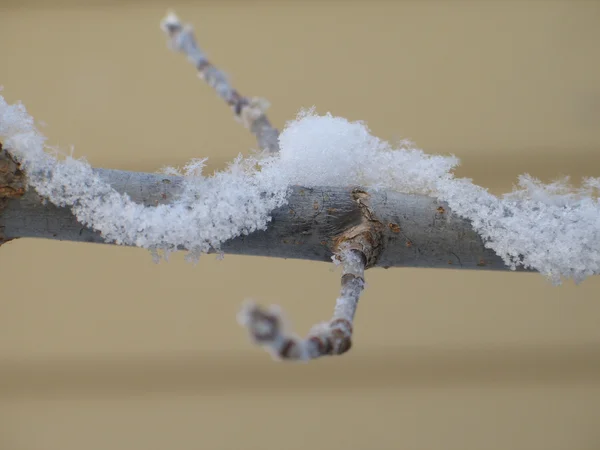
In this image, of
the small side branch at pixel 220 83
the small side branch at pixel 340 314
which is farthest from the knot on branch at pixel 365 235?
the small side branch at pixel 220 83

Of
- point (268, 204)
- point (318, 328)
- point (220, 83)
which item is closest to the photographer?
point (318, 328)

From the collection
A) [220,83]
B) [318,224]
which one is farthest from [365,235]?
[220,83]

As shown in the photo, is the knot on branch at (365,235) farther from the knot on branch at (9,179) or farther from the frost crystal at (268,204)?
the knot on branch at (9,179)

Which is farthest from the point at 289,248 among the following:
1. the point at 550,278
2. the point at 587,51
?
the point at 587,51

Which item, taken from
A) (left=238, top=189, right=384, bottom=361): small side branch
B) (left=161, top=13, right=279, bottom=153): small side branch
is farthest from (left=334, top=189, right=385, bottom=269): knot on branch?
(left=161, top=13, right=279, bottom=153): small side branch

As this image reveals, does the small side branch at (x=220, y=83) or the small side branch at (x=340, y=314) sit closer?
the small side branch at (x=340, y=314)

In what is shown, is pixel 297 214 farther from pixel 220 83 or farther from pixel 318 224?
pixel 220 83

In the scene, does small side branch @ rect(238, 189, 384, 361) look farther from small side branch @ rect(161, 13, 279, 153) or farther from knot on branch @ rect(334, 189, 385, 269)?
small side branch @ rect(161, 13, 279, 153)
